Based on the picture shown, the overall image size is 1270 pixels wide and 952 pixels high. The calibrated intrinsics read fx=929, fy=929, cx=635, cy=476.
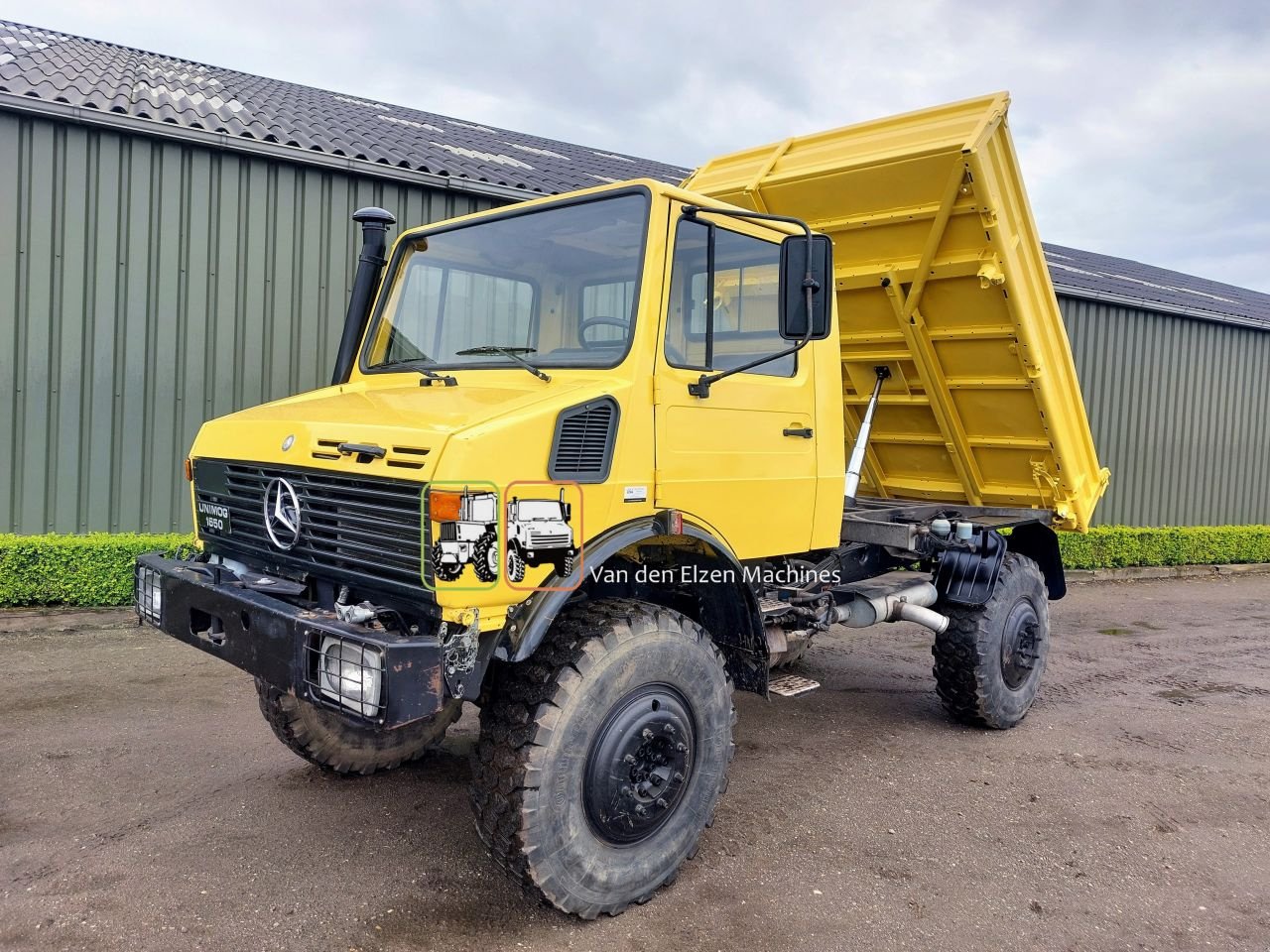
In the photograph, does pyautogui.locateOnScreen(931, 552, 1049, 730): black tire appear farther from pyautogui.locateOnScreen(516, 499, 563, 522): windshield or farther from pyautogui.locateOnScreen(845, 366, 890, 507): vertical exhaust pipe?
pyautogui.locateOnScreen(516, 499, 563, 522): windshield

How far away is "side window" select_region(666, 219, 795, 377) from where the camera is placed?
338 cm

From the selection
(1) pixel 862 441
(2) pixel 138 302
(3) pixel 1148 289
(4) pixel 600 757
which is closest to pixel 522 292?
(4) pixel 600 757

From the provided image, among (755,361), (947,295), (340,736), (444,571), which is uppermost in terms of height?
(947,295)

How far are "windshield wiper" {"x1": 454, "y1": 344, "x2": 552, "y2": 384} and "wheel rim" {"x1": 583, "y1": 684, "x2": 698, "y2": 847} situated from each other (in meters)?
1.15

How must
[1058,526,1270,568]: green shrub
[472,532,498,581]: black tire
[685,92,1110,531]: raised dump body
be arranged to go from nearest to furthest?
1. [472,532,498,581]: black tire
2. [685,92,1110,531]: raised dump body
3. [1058,526,1270,568]: green shrub

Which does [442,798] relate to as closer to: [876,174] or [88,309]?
[876,174]

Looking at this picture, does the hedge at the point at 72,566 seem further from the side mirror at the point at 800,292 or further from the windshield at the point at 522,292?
the side mirror at the point at 800,292

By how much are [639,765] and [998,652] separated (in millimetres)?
2699

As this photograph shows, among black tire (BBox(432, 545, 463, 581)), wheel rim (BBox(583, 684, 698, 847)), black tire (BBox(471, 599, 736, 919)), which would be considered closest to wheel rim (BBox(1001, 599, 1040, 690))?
black tire (BBox(471, 599, 736, 919))

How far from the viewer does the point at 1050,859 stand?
3.63 meters

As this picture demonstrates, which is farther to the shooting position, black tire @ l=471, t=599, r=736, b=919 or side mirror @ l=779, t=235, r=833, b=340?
side mirror @ l=779, t=235, r=833, b=340

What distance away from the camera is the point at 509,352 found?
11.5ft

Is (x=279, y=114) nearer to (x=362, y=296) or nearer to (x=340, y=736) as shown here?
(x=362, y=296)

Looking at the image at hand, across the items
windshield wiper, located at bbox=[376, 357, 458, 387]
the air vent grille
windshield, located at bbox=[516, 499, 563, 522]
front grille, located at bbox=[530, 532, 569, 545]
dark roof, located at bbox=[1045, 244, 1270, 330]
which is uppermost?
dark roof, located at bbox=[1045, 244, 1270, 330]
